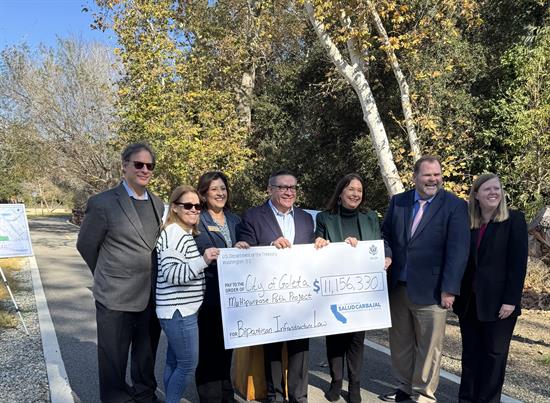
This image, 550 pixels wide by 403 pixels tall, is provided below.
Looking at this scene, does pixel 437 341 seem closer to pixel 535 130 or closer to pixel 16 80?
pixel 535 130

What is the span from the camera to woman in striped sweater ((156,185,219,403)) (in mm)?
3570

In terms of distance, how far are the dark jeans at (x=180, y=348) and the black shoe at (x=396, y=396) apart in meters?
2.02

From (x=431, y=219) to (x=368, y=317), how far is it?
1093 millimetres

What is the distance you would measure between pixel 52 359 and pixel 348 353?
3.64 meters

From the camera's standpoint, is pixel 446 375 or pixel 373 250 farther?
pixel 446 375

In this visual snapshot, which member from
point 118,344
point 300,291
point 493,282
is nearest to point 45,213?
point 118,344

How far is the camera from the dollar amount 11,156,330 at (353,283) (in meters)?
4.42

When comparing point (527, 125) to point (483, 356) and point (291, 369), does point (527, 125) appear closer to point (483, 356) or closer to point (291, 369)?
point (483, 356)

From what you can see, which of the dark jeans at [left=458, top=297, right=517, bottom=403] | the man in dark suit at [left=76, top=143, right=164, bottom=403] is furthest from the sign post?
the dark jeans at [left=458, top=297, right=517, bottom=403]

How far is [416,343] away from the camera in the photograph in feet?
14.6

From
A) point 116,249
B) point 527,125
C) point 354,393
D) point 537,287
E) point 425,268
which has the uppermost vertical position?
point 527,125

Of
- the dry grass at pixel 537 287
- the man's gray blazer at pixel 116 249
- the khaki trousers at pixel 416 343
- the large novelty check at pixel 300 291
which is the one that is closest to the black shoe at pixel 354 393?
the khaki trousers at pixel 416 343

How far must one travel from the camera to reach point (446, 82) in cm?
1201

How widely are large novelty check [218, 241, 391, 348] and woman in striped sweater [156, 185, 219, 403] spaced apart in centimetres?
30
